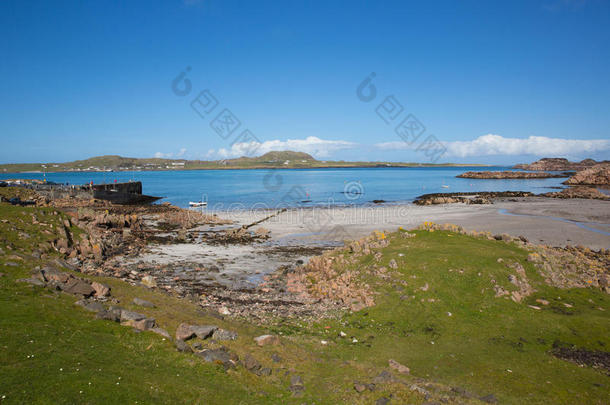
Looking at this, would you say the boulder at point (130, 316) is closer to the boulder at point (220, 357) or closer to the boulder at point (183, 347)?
the boulder at point (183, 347)

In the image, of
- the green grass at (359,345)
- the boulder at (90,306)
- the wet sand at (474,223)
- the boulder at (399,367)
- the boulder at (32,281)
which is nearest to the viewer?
the green grass at (359,345)

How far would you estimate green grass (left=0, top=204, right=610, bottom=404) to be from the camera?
8.37 m

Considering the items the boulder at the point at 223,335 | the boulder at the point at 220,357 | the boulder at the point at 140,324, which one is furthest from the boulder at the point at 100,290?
the boulder at the point at 220,357

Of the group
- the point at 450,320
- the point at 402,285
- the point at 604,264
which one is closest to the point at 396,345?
the point at 450,320

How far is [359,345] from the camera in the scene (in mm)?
14016

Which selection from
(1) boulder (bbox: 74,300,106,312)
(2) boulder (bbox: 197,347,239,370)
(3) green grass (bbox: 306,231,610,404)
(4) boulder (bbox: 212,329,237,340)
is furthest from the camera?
(4) boulder (bbox: 212,329,237,340)

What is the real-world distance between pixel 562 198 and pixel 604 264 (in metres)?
71.1

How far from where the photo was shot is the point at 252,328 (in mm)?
14930

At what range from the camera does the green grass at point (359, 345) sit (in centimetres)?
837

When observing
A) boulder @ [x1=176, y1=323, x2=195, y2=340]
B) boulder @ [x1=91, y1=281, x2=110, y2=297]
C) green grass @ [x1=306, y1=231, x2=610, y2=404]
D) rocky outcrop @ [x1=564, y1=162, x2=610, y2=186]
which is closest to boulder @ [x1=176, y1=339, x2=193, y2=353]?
boulder @ [x1=176, y1=323, x2=195, y2=340]

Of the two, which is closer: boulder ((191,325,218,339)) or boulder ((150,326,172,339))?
boulder ((150,326,172,339))

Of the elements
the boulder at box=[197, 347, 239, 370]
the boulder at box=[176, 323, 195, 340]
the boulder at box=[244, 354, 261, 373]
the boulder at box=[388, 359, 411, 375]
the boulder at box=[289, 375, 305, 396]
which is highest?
the boulder at box=[176, 323, 195, 340]

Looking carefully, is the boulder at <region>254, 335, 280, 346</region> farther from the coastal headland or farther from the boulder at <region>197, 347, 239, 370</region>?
the boulder at <region>197, 347, 239, 370</region>

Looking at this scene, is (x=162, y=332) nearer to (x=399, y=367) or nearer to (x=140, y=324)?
(x=140, y=324)
